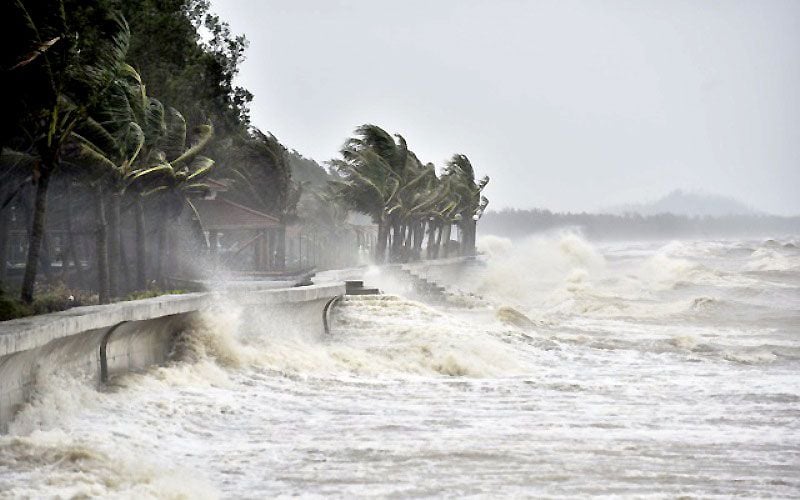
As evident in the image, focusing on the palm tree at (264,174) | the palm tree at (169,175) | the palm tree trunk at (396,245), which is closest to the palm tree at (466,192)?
the palm tree trunk at (396,245)

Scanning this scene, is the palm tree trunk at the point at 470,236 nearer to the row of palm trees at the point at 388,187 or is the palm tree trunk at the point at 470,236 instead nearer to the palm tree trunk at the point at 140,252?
the row of palm trees at the point at 388,187

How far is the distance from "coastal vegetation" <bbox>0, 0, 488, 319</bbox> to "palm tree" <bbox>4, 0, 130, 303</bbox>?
3 cm

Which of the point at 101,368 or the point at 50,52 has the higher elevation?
the point at 50,52

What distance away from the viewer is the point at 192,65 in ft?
146

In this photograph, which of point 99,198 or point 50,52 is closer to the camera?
point 50,52

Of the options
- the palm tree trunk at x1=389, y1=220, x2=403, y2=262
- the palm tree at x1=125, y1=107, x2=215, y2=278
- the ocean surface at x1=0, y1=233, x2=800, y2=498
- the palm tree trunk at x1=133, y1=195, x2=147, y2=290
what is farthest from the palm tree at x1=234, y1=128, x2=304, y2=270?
the ocean surface at x1=0, y1=233, x2=800, y2=498

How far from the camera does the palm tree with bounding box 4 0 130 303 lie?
17203 millimetres

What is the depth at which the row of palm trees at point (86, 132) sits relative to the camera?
17.9 m

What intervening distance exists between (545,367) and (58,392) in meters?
10.2

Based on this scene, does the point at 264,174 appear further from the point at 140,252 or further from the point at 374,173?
the point at 140,252

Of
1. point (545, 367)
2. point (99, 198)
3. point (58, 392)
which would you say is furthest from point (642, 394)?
point (99, 198)

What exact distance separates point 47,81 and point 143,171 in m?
8.84

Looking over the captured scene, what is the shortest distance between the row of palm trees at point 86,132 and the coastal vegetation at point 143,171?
1.4 inches

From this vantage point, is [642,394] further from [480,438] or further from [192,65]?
[192,65]
